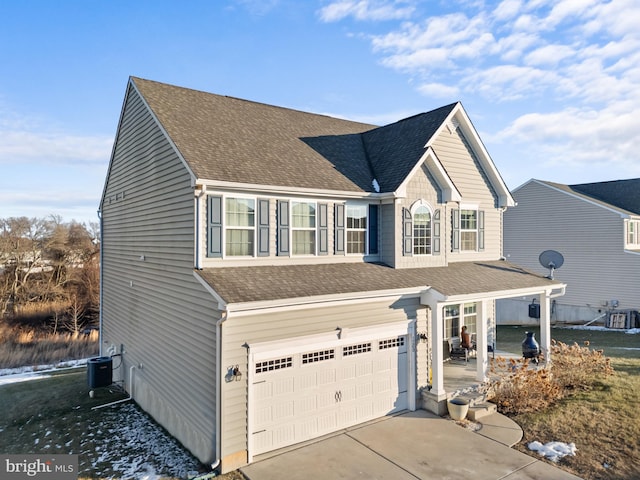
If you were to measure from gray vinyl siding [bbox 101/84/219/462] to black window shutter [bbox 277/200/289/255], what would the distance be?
2.36 m

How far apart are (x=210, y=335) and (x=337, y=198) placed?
5.61m

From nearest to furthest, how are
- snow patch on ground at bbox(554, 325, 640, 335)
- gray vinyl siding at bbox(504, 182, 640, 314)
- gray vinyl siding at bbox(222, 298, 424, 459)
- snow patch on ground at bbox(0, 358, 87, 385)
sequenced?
gray vinyl siding at bbox(222, 298, 424, 459), snow patch on ground at bbox(0, 358, 87, 385), snow patch on ground at bbox(554, 325, 640, 335), gray vinyl siding at bbox(504, 182, 640, 314)

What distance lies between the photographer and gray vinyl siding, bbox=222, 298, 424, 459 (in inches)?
326

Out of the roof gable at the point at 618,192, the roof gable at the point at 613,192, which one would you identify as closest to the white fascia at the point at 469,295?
the roof gable at the point at 613,192

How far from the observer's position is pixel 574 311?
1009 inches

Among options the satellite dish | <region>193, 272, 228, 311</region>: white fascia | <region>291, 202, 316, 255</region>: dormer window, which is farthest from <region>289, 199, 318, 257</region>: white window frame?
the satellite dish

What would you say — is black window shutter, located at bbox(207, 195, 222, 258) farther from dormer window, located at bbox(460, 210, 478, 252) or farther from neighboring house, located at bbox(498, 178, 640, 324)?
neighboring house, located at bbox(498, 178, 640, 324)

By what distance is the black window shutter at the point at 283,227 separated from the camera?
10.9m

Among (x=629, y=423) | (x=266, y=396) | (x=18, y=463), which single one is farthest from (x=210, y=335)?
(x=629, y=423)

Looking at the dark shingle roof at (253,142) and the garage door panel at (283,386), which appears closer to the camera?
the garage door panel at (283,386)

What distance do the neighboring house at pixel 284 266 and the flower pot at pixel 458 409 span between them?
14.7 inches

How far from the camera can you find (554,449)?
29.4ft

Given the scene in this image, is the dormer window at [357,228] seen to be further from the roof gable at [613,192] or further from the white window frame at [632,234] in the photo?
the white window frame at [632,234]

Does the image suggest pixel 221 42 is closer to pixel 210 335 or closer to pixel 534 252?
pixel 210 335
